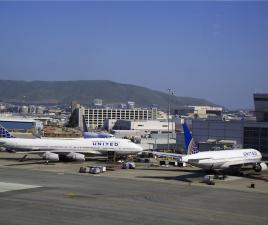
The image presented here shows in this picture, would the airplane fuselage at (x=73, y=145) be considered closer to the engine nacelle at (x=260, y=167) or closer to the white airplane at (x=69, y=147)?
the white airplane at (x=69, y=147)

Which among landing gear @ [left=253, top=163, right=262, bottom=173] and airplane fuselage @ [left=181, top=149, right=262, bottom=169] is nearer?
airplane fuselage @ [left=181, top=149, right=262, bottom=169]

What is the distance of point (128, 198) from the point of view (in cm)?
4475

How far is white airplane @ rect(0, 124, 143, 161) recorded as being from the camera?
81.9 metres

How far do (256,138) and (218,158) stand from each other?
44.0m

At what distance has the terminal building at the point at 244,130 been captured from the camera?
336 ft

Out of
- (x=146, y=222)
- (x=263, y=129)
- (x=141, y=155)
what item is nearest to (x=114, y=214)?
(x=146, y=222)

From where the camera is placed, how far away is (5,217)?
35.1 metres

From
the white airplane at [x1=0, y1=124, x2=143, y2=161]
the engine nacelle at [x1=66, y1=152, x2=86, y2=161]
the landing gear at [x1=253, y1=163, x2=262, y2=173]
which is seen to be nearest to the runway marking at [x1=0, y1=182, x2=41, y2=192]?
the white airplane at [x1=0, y1=124, x2=143, y2=161]

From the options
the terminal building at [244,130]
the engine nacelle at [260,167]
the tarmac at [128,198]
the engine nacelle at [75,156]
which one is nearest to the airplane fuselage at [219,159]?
the engine nacelle at [260,167]

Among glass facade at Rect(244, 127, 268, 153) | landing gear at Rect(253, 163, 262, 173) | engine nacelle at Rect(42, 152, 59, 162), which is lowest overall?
landing gear at Rect(253, 163, 262, 173)

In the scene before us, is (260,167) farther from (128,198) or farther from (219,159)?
(128,198)

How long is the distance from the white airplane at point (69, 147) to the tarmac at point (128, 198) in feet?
41.6

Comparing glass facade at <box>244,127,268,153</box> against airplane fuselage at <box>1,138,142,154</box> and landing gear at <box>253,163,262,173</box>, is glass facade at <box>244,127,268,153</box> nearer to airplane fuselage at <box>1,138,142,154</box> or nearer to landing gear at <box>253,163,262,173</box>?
airplane fuselage at <box>1,138,142,154</box>

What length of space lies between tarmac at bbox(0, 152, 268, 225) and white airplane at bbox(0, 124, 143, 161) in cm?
1269
